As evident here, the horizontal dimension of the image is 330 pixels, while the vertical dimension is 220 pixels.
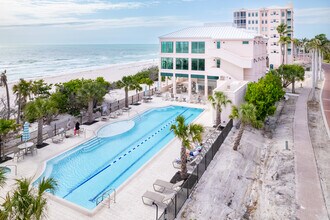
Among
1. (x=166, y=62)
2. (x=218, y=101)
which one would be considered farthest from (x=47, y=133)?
(x=166, y=62)

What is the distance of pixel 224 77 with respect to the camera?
3925 cm

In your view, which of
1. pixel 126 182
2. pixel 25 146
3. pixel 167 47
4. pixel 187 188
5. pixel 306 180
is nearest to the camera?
pixel 187 188

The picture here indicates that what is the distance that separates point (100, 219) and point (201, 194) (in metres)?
5.70

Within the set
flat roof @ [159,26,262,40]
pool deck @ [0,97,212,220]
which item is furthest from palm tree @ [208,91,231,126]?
flat roof @ [159,26,262,40]

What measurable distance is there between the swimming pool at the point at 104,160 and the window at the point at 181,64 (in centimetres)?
1420

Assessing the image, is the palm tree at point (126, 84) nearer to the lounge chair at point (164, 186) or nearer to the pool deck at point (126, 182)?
the pool deck at point (126, 182)

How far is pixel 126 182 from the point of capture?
1700cm

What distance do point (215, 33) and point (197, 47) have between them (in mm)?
3431

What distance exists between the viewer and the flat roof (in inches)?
1535

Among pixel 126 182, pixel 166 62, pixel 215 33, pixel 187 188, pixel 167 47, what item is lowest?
pixel 126 182

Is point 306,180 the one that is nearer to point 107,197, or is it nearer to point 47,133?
point 107,197

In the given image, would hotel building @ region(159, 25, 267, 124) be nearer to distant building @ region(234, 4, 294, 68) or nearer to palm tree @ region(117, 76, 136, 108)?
palm tree @ region(117, 76, 136, 108)

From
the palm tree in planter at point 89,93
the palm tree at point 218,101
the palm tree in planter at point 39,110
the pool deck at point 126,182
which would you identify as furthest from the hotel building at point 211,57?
the palm tree in planter at point 39,110

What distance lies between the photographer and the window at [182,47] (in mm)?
41906
